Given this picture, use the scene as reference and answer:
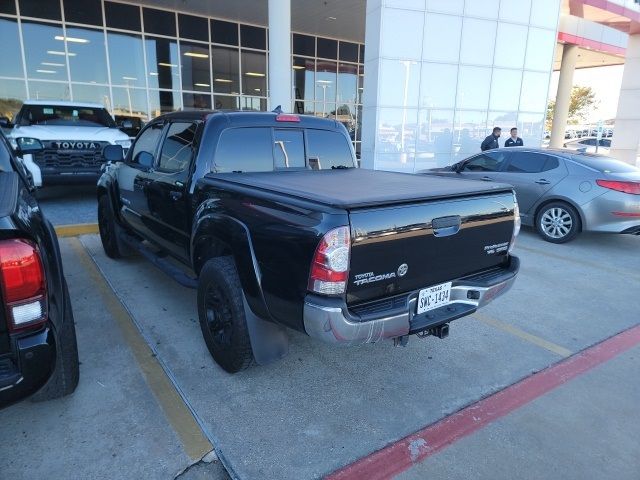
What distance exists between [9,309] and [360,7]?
1612cm

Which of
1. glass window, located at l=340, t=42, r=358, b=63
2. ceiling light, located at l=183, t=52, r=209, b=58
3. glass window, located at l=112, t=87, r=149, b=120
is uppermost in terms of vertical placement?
glass window, located at l=340, t=42, r=358, b=63

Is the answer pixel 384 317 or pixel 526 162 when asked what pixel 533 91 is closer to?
pixel 526 162

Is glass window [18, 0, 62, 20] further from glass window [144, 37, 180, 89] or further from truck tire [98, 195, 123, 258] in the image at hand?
truck tire [98, 195, 123, 258]

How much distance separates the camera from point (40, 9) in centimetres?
1457

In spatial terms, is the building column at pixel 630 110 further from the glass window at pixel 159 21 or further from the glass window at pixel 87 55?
the glass window at pixel 87 55

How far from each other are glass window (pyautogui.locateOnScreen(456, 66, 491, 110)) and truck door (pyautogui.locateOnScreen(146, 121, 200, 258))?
12.2m

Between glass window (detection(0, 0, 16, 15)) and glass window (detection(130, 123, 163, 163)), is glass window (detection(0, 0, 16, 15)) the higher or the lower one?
the higher one

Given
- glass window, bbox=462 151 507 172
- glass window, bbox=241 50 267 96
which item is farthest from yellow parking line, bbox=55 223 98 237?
glass window, bbox=241 50 267 96

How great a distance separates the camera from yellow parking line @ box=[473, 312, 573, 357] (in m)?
3.75

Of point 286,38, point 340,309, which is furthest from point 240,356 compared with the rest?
point 286,38

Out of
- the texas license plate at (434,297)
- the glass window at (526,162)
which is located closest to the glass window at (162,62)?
the glass window at (526,162)

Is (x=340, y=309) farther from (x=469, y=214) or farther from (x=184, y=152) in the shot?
(x=184, y=152)

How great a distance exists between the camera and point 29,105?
9180 millimetres

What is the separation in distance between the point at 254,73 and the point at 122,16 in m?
5.40
